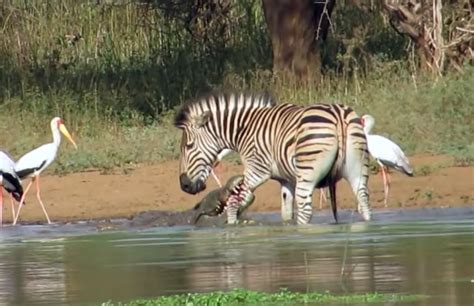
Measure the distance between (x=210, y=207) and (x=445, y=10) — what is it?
7108 millimetres

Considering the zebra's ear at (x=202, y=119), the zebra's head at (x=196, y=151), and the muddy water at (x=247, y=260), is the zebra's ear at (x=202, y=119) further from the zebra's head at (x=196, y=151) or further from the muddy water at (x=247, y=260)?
the muddy water at (x=247, y=260)

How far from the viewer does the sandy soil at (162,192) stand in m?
15.1

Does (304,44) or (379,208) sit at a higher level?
(304,44)

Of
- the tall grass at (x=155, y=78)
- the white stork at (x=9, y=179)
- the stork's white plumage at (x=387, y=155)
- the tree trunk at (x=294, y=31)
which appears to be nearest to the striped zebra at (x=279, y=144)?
the stork's white plumage at (x=387, y=155)

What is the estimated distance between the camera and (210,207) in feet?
47.0

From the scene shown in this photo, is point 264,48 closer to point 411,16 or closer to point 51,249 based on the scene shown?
point 411,16

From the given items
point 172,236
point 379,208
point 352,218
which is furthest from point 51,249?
point 379,208

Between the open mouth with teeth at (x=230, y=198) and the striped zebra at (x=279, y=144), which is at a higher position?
the striped zebra at (x=279, y=144)

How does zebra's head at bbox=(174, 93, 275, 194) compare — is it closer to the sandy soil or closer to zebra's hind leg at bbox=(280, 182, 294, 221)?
zebra's hind leg at bbox=(280, 182, 294, 221)

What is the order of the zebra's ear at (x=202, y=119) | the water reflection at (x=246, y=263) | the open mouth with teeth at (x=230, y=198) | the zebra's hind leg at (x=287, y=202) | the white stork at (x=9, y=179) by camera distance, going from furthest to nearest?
the white stork at (x=9, y=179) < the zebra's ear at (x=202, y=119) < the open mouth with teeth at (x=230, y=198) < the zebra's hind leg at (x=287, y=202) < the water reflection at (x=246, y=263)

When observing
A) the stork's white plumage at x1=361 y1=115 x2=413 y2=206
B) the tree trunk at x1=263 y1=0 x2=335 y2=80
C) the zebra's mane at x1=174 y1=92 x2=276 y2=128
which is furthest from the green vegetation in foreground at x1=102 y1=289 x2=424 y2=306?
the tree trunk at x1=263 y1=0 x2=335 y2=80

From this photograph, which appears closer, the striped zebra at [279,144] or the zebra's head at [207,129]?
the striped zebra at [279,144]

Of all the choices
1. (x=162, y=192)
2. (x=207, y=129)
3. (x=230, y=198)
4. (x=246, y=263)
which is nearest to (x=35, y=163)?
(x=162, y=192)

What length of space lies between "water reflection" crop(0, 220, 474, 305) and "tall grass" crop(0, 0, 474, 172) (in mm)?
4345
